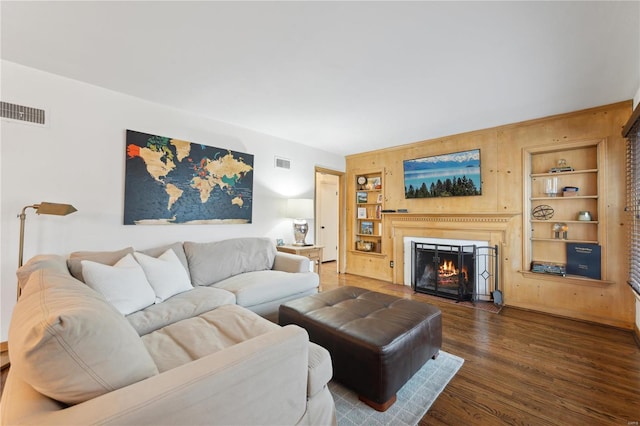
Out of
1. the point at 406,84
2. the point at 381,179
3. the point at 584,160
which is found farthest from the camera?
the point at 381,179

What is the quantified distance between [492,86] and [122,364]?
324cm

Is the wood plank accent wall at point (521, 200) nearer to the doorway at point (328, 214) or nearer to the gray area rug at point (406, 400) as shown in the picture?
the gray area rug at point (406, 400)

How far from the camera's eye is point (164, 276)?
A: 2.26 metres

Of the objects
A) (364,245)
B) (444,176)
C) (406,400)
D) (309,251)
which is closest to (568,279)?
(444,176)

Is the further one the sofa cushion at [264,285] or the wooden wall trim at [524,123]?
the wooden wall trim at [524,123]

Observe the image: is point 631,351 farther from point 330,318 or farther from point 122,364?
point 122,364

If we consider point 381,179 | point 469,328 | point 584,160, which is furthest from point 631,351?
point 381,179

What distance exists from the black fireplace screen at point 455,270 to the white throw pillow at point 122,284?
3536 millimetres

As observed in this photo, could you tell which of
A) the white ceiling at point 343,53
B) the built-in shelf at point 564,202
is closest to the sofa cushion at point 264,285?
the white ceiling at point 343,53

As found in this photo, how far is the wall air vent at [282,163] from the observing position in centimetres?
419

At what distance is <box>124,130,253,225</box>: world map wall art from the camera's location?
283cm

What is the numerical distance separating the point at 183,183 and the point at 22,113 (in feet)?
4.44

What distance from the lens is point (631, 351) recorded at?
7.74 feet

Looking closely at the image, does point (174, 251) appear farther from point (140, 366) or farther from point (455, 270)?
point (455, 270)
